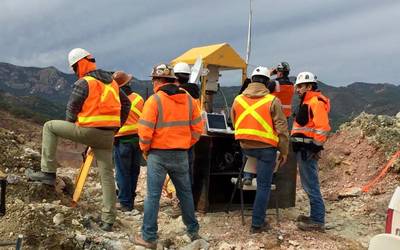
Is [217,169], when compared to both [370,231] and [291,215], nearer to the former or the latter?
[291,215]

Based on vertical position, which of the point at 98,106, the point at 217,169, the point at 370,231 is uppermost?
the point at 98,106

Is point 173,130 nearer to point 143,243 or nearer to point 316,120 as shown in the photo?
point 143,243

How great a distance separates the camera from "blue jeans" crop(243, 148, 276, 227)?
22.2 feet

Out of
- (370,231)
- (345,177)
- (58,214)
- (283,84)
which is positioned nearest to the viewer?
(58,214)

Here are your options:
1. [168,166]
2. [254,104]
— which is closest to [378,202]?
[254,104]

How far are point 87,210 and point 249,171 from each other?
2.15 m

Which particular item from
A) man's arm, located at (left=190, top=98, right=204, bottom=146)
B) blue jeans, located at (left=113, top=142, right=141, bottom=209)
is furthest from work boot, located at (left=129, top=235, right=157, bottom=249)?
blue jeans, located at (left=113, top=142, right=141, bottom=209)

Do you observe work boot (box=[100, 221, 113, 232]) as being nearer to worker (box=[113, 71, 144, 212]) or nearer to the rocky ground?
the rocky ground

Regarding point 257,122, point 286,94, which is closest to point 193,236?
point 257,122

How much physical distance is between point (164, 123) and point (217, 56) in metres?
3.39

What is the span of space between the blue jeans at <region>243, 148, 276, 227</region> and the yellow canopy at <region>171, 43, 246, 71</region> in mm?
2657

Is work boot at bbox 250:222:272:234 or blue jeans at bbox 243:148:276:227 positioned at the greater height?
blue jeans at bbox 243:148:276:227

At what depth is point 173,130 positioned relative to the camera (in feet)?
20.0

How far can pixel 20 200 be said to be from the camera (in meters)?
6.25
